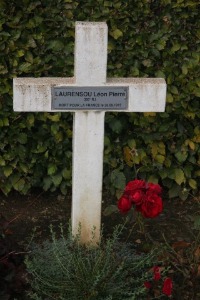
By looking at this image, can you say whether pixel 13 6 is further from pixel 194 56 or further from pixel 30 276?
pixel 30 276

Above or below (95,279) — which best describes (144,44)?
above

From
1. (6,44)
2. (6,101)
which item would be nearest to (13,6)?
(6,44)

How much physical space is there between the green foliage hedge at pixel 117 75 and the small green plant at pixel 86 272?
103 centimetres

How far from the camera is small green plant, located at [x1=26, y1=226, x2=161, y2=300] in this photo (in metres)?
3.60

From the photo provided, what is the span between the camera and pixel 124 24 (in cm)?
465

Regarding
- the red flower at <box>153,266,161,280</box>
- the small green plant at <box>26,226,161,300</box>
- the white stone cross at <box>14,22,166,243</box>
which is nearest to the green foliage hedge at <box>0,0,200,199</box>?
the white stone cross at <box>14,22,166,243</box>

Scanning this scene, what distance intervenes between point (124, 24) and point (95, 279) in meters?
1.80

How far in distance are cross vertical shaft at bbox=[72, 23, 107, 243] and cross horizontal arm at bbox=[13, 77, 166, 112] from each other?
9 cm

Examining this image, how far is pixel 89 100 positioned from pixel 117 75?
949mm

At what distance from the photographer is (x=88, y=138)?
3879 mm

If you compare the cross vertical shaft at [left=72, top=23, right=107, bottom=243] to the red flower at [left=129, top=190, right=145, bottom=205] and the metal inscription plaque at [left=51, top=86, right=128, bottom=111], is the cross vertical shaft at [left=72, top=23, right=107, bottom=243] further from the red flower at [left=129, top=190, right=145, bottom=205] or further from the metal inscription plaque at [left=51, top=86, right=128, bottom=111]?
the red flower at [left=129, top=190, right=145, bottom=205]

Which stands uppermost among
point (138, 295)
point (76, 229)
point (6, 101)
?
point (6, 101)

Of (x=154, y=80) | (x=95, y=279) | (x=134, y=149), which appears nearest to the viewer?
(x=95, y=279)

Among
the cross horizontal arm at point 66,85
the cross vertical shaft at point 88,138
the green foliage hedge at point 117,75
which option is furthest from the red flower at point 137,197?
the green foliage hedge at point 117,75
